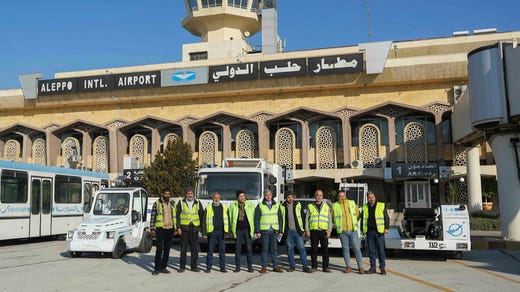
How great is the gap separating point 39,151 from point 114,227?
3104 centimetres

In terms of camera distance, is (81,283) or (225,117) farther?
(225,117)

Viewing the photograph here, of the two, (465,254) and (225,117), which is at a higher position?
(225,117)

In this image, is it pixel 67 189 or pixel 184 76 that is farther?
pixel 184 76

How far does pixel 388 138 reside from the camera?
33.3 m

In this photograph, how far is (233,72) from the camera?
111 feet

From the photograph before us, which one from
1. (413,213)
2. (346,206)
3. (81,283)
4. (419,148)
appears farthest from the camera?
(419,148)

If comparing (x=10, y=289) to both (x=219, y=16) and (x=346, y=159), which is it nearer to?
(x=346, y=159)

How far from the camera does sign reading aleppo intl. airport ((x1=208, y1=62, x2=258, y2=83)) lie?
110 feet

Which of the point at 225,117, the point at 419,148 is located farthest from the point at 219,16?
the point at 419,148

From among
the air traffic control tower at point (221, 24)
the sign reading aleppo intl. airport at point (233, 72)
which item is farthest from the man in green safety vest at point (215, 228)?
the air traffic control tower at point (221, 24)

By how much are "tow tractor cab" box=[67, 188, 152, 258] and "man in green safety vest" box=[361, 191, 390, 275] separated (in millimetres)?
6425

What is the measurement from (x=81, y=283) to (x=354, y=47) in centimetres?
3106

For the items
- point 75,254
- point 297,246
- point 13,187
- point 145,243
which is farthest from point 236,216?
point 13,187

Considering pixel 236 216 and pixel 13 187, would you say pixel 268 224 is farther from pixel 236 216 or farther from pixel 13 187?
pixel 13 187
